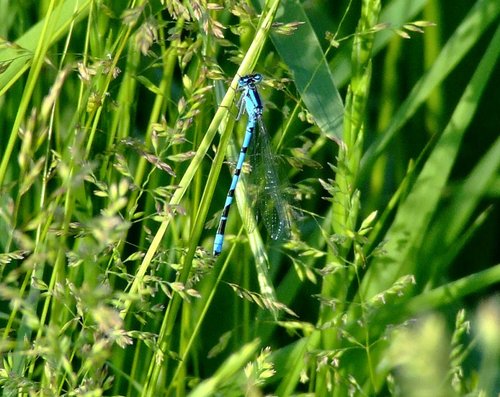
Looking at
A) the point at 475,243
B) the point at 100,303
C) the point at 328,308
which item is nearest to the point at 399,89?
the point at 475,243

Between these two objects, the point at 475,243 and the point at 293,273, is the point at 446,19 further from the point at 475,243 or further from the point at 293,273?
the point at 293,273

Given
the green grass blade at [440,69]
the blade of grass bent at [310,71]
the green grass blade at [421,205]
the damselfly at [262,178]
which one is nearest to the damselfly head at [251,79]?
the damselfly at [262,178]

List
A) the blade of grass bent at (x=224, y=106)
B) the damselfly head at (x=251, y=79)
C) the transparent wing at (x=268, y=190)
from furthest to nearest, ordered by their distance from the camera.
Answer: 1. the transparent wing at (x=268, y=190)
2. the damselfly head at (x=251, y=79)
3. the blade of grass bent at (x=224, y=106)

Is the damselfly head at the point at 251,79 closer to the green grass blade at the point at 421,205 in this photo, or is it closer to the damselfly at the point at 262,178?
the damselfly at the point at 262,178

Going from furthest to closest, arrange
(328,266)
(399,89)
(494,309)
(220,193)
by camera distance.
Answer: (399,89)
(220,193)
(328,266)
(494,309)

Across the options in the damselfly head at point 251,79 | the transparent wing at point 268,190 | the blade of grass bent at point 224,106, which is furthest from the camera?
the transparent wing at point 268,190

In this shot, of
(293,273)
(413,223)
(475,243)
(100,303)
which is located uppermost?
(100,303)

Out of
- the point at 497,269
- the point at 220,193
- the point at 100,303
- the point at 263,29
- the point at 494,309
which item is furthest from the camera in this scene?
the point at 220,193
